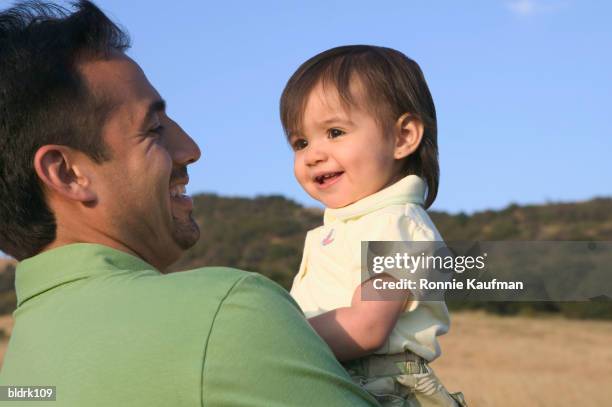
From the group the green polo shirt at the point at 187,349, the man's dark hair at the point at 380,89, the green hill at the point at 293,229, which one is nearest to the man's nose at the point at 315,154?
the man's dark hair at the point at 380,89

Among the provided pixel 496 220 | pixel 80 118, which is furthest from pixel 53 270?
pixel 496 220

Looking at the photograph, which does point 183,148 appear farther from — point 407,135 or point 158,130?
point 407,135

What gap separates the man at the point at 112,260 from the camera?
217 centimetres

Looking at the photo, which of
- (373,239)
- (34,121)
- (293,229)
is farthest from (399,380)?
(293,229)

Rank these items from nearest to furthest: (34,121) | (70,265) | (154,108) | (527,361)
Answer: (70,265)
(34,121)
(154,108)
(527,361)

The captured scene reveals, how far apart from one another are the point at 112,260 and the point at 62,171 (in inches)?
14.9

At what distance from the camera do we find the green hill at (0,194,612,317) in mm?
37125

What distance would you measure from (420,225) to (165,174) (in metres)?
0.79

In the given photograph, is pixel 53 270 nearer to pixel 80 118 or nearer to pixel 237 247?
pixel 80 118

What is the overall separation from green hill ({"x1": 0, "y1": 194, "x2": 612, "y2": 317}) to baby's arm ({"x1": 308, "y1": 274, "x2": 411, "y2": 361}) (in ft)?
91.4

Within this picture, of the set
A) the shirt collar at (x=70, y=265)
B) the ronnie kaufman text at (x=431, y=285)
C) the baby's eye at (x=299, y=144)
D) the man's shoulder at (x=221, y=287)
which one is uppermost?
the baby's eye at (x=299, y=144)

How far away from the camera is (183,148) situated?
3.15m

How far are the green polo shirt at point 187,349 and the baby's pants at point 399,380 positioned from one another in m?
0.71

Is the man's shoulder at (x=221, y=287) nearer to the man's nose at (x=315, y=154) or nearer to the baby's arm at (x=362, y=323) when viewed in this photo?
the baby's arm at (x=362, y=323)
